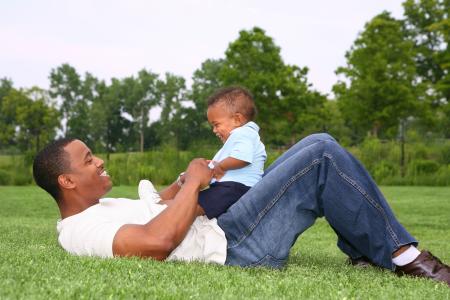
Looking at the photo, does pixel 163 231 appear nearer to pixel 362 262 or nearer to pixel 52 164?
pixel 52 164

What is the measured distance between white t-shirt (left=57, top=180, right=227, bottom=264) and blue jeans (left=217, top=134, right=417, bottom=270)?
0.08m

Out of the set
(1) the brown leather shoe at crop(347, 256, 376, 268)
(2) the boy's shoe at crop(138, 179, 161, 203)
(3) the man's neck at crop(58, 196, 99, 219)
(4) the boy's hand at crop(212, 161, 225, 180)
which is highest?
(4) the boy's hand at crop(212, 161, 225, 180)

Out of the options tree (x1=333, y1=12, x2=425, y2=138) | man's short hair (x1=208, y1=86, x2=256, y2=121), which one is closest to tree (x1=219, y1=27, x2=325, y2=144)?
tree (x1=333, y1=12, x2=425, y2=138)

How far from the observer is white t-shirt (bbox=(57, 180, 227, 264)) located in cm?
334

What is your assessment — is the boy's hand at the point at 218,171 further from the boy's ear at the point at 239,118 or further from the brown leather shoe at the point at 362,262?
the brown leather shoe at the point at 362,262

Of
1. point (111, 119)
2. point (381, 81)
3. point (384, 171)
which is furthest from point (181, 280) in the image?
point (111, 119)

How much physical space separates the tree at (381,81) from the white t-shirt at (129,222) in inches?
1138

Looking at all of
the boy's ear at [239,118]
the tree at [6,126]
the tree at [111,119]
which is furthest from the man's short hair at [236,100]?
the tree at [111,119]

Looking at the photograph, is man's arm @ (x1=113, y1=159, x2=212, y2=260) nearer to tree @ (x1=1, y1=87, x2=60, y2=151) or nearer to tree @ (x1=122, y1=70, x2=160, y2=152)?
tree @ (x1=1, y1=87, x2=60, y2=151)

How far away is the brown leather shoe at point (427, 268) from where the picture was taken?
3.33 meters

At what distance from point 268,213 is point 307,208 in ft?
0.74

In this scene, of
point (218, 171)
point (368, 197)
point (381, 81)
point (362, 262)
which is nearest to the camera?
point (368, 197)

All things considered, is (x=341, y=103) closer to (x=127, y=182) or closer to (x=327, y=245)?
(x=127, y=182)

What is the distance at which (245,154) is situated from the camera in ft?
12.0
